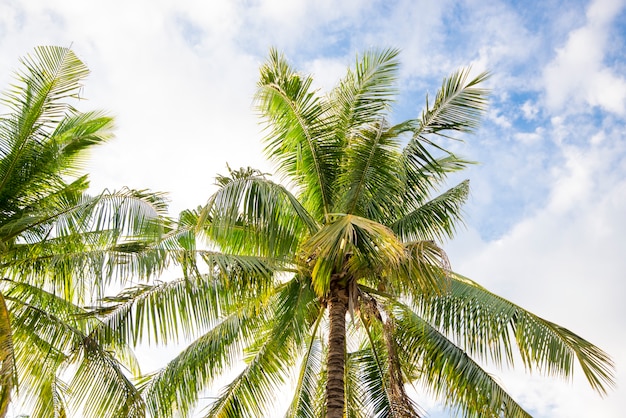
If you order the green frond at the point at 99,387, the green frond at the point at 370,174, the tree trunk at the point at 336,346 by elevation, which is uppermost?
the green frond at the point at 370,174

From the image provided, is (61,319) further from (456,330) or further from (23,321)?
(456,330)

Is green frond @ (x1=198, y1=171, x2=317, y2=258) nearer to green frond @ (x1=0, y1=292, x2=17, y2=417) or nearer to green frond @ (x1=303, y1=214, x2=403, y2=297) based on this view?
green frond @ (x1=303, y1=214, x2=403, y2=297)

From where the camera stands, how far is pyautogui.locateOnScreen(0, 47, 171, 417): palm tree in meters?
9.37

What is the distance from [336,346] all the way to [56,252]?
13.9ft

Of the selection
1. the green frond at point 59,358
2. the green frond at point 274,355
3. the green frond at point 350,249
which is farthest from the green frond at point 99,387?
the green frond at point 350,249

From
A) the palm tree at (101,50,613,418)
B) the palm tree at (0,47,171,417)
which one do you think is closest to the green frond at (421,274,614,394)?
the palm tree at (101,50,613,418)

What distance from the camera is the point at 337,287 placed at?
1059cm

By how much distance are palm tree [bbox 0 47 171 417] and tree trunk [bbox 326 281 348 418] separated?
2.64 m

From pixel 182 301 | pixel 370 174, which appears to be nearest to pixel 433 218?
pixel 370 174

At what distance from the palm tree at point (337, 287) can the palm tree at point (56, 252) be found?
0.57 m

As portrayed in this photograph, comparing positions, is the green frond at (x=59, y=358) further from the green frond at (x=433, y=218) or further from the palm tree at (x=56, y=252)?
the green frond at (x=433, y=218)

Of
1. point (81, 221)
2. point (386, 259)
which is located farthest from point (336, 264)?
point (81, 221)

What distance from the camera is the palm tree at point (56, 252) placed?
9.37m

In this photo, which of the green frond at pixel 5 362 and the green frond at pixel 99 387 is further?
the green frond at pixel 99 387
